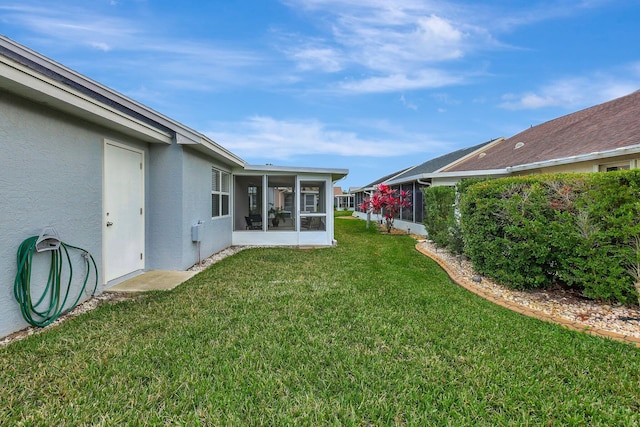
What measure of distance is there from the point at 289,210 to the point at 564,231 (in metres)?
8.26

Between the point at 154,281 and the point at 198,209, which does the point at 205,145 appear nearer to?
the point at 198,209

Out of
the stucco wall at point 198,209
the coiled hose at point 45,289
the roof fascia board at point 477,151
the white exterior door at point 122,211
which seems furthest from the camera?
the roof fascia board at point 477,151

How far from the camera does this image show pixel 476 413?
7.96 feet

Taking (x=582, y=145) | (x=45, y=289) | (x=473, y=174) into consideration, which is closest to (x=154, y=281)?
(x=45, y=289)

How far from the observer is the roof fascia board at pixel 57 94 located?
3.31 metres

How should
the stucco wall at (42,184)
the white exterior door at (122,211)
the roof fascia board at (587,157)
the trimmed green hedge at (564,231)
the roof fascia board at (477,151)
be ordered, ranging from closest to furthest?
the stucco wall at (42,184) < the trimmed green hedge at (564,231) < the white exterior door at (122,211) < the roof fascia board at (587,157) < the roof fascia board at (477,151)

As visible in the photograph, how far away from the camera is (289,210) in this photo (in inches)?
458

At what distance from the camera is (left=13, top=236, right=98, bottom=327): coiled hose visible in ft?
12.7

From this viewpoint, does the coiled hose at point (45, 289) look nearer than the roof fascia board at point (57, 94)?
No

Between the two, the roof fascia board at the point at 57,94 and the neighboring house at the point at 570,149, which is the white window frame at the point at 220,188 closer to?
the roof fascia board at the point at 57,94

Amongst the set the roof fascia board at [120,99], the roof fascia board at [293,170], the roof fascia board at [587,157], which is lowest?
the roof fascia board at [587,157]

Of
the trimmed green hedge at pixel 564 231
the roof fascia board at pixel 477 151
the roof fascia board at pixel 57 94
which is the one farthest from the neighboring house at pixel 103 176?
the roof fascia board at pixel 477 151

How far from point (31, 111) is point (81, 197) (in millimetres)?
1379

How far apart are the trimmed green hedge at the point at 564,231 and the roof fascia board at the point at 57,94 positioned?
6.67 meters
